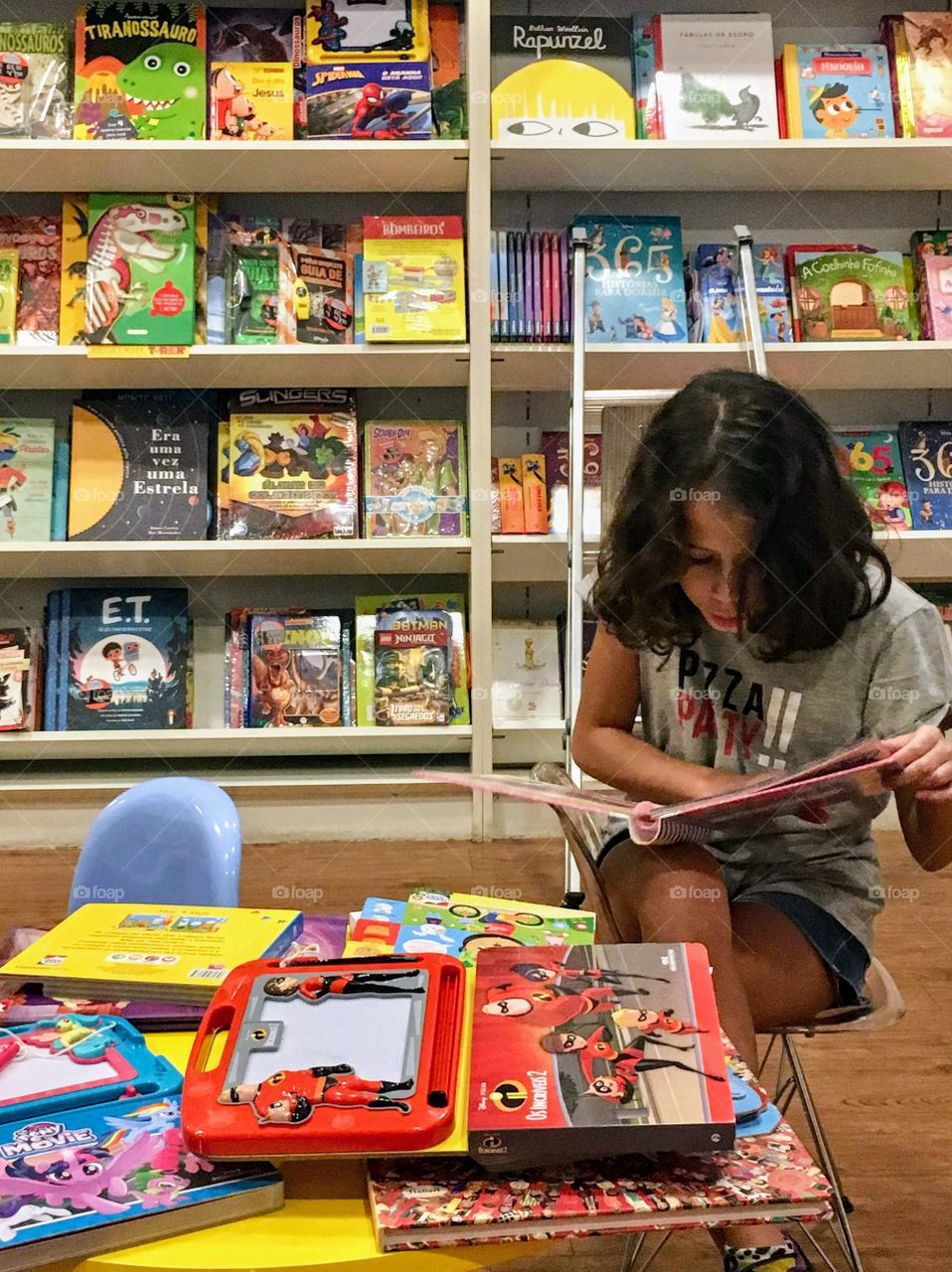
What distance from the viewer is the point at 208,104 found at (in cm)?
251

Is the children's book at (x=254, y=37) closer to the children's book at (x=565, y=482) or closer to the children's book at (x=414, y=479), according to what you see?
the children's book at (x=414, y=479)

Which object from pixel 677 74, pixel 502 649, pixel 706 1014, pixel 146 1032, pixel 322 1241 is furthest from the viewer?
pixel 502 649

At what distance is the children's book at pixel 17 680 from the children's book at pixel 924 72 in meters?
2.52

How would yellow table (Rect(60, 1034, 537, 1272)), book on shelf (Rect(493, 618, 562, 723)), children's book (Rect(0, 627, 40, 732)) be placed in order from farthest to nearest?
book on shelf (Rect(493, 618, 562, 723)) < children's book (Rect(0, 627, 40, 732)) < yellow table (Rect(60, 1034, 537, 1272))

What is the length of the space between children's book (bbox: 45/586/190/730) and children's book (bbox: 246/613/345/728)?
0.66ft

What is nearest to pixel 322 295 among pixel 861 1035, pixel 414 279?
pixel 414 279

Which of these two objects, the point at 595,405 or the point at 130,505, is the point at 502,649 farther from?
the point at 130,505

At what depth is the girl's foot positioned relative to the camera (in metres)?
0.73

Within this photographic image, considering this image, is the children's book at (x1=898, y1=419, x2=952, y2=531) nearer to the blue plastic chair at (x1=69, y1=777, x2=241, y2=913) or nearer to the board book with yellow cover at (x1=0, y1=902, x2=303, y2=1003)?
Result: the blue plastic chair at (x1=69, y1=777, x2=241, y2=913)

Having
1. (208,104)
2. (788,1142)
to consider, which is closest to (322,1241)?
(788,1142)

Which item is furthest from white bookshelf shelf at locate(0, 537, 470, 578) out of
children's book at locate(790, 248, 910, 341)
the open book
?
the open book

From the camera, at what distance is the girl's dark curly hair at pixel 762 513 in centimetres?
101

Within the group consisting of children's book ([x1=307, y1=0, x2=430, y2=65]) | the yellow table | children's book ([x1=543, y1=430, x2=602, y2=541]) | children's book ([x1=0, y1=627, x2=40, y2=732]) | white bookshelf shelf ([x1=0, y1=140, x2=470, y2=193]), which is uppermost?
children's book ([x1=307, y1=0, x2=430, y2=65])

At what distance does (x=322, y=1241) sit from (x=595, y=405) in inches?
87.6
